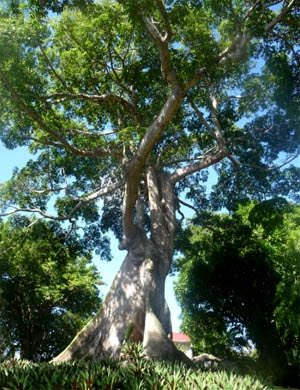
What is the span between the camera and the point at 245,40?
9.14 meters

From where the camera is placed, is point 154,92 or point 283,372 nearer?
point 154,92

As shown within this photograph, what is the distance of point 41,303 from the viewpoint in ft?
73.6

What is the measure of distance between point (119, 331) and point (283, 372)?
10.7 m

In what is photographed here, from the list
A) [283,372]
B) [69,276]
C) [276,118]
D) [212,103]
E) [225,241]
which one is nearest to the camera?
[212,103]

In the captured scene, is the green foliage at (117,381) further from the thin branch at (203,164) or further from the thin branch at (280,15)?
the thin branch at (280,15)

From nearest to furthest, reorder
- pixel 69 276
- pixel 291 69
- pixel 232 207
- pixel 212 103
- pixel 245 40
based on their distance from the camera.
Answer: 1. pixel 245 40
2. pixel 291 69
3. pixel 212 103
4. pixel 232 207
5. pixel 69 276

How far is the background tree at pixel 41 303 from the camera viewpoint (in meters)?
21.2

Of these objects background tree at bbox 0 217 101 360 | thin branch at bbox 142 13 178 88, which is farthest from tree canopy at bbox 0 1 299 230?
background tree at bbox 0 217 101 360

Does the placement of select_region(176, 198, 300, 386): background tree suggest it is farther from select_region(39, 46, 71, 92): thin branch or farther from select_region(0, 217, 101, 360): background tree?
select_region(39, 46, 71, 92): thin branch

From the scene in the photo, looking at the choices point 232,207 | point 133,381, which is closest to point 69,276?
point 232,207

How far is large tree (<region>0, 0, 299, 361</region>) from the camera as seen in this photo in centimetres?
923

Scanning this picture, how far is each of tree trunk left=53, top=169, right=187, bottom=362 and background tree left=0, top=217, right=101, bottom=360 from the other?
27.4ft

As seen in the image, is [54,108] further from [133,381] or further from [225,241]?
[133,381]

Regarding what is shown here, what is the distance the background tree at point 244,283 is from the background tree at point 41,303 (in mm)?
6554
